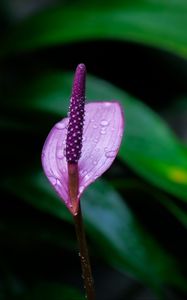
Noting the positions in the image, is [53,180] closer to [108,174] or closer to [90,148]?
[90,148]

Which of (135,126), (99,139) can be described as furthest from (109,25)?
(99,139)

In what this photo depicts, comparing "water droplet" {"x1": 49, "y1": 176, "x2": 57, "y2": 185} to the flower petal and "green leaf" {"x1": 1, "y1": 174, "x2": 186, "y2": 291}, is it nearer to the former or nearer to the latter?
the flower petal

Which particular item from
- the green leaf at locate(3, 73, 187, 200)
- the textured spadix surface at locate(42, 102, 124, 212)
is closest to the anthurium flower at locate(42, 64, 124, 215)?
the textured spadix surface at locate(42, 102, 124, 212)

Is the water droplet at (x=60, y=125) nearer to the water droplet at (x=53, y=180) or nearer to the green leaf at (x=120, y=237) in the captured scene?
the water droplet at (x=53, y=180)

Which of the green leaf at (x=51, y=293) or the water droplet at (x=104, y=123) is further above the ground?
the water droplet at (x=104, y=123)

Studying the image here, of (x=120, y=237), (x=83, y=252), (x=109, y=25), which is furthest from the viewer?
(x=109, y=25)

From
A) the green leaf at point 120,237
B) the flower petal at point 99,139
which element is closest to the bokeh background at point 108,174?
the green leaf at point 120,237

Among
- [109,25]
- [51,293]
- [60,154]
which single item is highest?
[109,25]

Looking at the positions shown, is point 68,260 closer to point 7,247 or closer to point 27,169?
point 7,247
